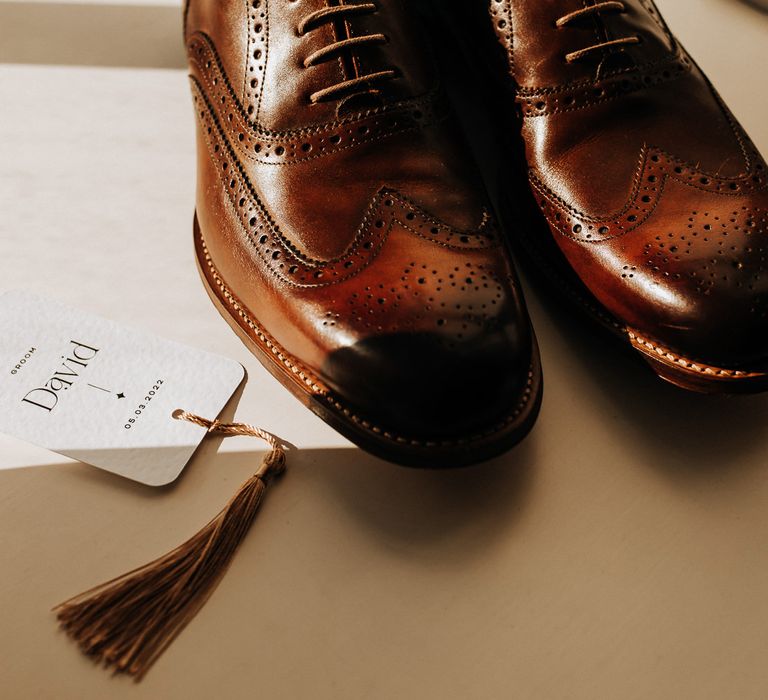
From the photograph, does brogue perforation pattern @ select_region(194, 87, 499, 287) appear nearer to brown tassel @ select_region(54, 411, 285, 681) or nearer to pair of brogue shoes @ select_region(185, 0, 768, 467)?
pair of brogue shoes @ select_region(185, 0, 768, 467)

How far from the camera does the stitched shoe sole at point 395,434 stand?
61 centimetres

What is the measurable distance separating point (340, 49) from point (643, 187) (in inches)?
12.7

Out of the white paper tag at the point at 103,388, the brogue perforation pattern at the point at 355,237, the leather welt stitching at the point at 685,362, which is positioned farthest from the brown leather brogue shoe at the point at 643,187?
the white paper tag at the point at 103,388

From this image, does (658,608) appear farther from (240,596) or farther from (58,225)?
(58,225)

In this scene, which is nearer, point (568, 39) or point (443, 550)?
point (443, 550)

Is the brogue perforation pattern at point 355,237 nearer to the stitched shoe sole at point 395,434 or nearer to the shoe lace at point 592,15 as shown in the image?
the stitched shoe sole at point 395,434

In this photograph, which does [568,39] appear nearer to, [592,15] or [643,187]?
[592,15]

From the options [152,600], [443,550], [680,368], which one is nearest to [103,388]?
[152,600]

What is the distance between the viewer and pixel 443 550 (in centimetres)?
65

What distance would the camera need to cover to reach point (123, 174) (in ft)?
3.10

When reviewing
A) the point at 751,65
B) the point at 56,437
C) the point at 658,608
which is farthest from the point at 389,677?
the point at 751,65

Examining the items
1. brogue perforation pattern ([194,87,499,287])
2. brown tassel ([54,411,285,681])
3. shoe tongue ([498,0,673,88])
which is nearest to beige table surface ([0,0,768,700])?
brown tassel ([54,411,285,681])

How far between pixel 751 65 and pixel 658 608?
902 mm

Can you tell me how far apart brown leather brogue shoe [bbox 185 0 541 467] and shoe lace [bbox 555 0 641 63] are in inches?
5.5
